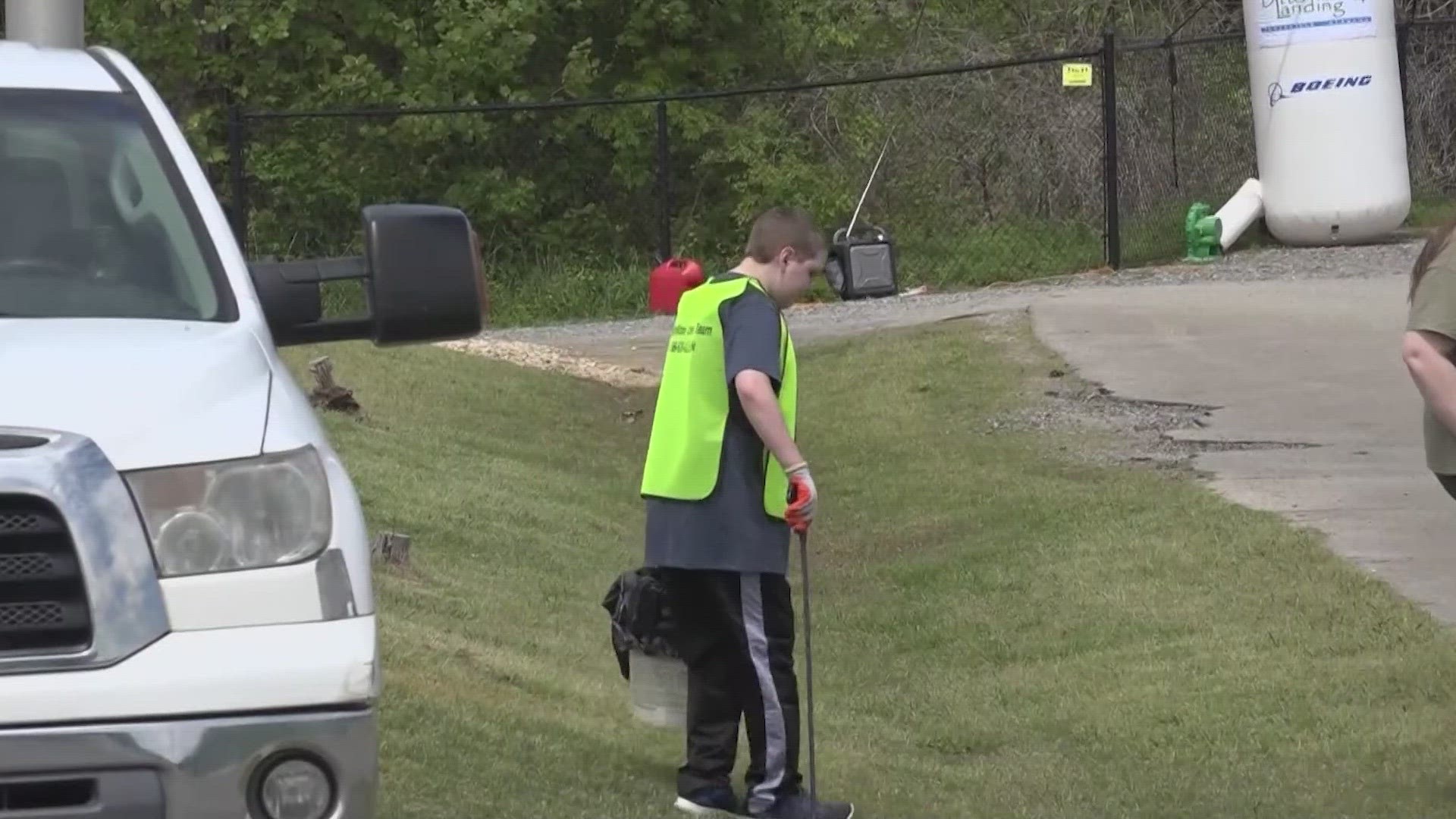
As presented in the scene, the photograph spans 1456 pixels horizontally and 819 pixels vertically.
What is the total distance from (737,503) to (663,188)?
16.0 m

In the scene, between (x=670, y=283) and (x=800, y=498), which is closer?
(x=800, y=498)

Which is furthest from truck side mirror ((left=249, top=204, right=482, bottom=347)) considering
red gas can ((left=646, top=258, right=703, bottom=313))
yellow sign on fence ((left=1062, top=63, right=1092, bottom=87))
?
yellow sign on fence ((left=1062, top=63, right=1092, bottom=87))

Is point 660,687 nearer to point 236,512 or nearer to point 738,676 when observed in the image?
point 738,676

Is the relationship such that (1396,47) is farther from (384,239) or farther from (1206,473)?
(384,239)

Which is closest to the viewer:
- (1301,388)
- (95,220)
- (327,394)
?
(95,220)

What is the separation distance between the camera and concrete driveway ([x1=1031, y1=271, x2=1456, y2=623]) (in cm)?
963

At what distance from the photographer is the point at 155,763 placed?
11.9 ft

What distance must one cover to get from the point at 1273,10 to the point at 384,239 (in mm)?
16214

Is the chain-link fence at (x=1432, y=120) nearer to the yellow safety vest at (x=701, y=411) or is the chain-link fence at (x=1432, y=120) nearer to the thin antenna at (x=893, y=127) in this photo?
the thin antenna at (x=893, y=127)

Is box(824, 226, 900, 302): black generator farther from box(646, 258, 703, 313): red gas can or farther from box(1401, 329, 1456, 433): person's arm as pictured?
box(1401, 329, 1456, 433): person's arm

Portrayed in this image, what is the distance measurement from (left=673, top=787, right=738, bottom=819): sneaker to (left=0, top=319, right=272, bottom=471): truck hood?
246 centimetres

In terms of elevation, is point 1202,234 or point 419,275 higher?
point 419,275

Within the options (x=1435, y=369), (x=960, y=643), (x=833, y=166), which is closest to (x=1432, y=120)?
(x=833, y=166)

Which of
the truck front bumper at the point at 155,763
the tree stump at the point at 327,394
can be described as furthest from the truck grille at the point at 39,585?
the tree stump at the point at 327,394
